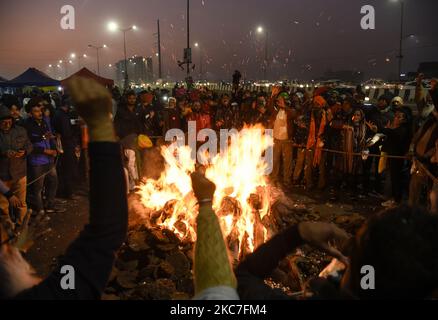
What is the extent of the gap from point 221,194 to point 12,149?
4.04 metres

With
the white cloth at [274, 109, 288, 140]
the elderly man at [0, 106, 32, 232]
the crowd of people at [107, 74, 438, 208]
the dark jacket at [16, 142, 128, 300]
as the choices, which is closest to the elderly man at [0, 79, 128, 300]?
the dark jacket at [16, 142, 128, 300]

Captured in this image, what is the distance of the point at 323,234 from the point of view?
6.48 feet

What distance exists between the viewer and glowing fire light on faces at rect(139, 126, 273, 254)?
20.7 ft

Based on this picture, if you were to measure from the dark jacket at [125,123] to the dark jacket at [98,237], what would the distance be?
8380mm

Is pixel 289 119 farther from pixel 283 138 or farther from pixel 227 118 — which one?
pixel 227 118

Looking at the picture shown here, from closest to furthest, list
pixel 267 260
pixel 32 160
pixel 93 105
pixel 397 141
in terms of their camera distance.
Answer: pixel 93 105 < pixel 267 260 < pixel 32 160 < pixel 397 141

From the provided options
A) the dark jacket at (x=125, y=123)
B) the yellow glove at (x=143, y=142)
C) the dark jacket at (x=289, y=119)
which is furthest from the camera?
the dark jacket at (x=289, y=119)

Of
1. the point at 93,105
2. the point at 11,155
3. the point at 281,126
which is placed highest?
the point at 93,105

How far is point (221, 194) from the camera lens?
705cm

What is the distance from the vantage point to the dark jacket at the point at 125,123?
947 centimetres

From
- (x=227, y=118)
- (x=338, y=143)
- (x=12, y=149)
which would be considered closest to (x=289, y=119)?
(x=338, y=143)

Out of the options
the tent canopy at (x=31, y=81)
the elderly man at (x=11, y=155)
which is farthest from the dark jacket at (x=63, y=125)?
the tent canopy at (x=31, y=81)

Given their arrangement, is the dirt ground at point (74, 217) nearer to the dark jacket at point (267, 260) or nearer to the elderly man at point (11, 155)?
the elderly man at point (11, 155)
